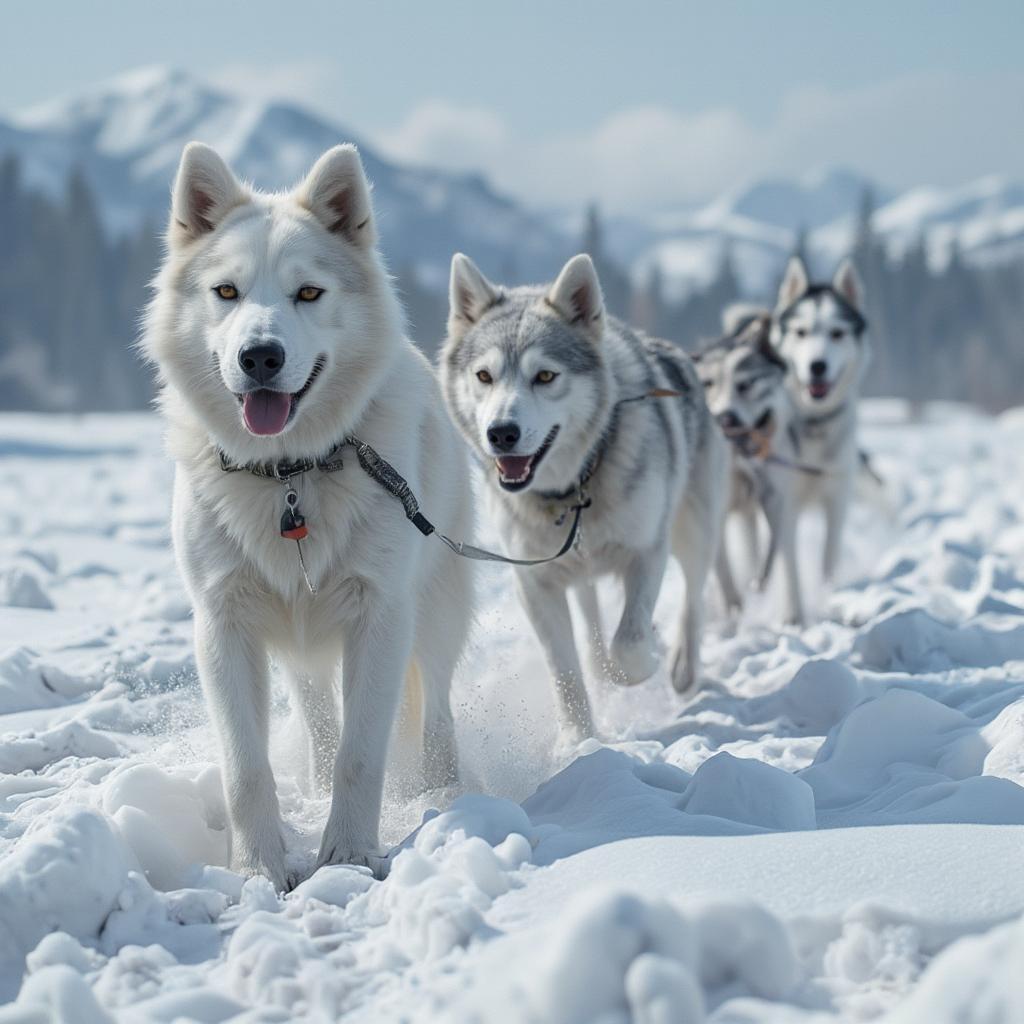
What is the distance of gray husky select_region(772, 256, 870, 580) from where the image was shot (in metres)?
7.77

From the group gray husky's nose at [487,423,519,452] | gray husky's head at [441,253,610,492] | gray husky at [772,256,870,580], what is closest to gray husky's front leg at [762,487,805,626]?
gray husky at [772,256,870,580]

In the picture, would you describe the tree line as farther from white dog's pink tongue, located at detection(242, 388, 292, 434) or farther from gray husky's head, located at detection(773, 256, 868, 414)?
white dog's pink tongue, located at detection(242, 388, 292, 434)

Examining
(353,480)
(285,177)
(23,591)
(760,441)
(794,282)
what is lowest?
(23,591)

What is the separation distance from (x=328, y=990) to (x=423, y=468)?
5.84 feet

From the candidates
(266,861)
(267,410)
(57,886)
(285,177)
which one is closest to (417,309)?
(267,410)

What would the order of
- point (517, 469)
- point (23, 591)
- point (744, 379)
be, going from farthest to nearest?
A: point (744, 379), point (23, 591), point (517, 469)

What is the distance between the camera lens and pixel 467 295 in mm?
4812

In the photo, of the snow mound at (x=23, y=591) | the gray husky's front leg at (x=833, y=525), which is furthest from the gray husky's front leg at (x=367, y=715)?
the gray husky's front leg at (x=833, y=525)

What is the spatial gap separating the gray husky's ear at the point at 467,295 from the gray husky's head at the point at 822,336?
3.60m

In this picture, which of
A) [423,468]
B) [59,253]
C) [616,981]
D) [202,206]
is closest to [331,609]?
[423,468]

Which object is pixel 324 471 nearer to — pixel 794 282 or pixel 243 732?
pixel 243 732

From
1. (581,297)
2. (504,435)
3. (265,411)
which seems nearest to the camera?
(265,411)

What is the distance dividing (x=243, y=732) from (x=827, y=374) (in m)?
5.79

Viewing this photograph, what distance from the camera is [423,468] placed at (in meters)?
3.52
